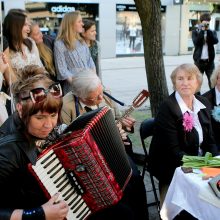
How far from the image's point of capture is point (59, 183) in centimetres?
180

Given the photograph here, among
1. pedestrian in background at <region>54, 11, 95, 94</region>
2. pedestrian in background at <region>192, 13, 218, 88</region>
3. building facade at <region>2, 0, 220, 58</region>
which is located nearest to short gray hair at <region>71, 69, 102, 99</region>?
pedestrian in background at <region>54, 11, 95, 94</region>

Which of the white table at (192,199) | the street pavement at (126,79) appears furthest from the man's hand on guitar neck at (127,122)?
the street pavement at (126,79)

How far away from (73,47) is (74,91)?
6.08ft

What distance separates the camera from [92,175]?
6.29ft

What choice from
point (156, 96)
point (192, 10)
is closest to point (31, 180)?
point (156, 96)

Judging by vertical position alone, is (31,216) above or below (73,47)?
below

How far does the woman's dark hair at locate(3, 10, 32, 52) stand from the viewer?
4012mm

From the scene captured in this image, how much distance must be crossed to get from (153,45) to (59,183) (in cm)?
377

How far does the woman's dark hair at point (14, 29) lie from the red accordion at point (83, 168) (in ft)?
7.08

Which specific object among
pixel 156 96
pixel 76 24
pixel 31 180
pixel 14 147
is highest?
pixel 76 24

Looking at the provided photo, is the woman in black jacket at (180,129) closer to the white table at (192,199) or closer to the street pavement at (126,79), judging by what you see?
the white table at (192,199)

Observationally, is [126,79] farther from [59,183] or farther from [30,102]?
[59,183]

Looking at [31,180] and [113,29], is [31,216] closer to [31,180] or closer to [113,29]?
[31,180]

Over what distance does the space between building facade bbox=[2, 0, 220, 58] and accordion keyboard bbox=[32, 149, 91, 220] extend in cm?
1336
